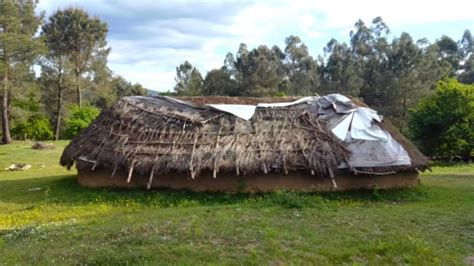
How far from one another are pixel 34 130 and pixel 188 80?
17015 mm

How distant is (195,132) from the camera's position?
14070mm

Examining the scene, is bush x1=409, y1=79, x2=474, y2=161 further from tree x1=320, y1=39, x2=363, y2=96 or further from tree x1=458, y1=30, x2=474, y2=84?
tree x1=458, y1=30, x2=474, y2=84

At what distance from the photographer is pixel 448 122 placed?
23.4m

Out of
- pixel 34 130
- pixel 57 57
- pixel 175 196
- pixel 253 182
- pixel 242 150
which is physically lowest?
pixel 175 196

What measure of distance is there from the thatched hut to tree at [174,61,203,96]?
102 ft

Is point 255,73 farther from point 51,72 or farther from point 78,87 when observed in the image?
point 51,72

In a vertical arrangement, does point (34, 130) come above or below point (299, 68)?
below

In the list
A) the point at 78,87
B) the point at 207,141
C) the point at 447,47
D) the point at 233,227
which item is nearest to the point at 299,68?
the point at 447,47

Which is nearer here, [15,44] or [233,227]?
[233,227]

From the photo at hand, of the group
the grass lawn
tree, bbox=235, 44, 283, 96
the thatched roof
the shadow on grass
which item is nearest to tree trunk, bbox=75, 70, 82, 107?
tree, bbox=235, 44, 283, 96

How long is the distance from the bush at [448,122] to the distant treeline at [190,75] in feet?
33.9

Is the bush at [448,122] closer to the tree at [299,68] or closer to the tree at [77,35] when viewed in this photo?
the tree at [299,68]

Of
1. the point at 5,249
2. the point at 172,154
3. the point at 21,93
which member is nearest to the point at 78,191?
the point at 172,154

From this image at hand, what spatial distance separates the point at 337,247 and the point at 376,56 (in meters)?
36.1
